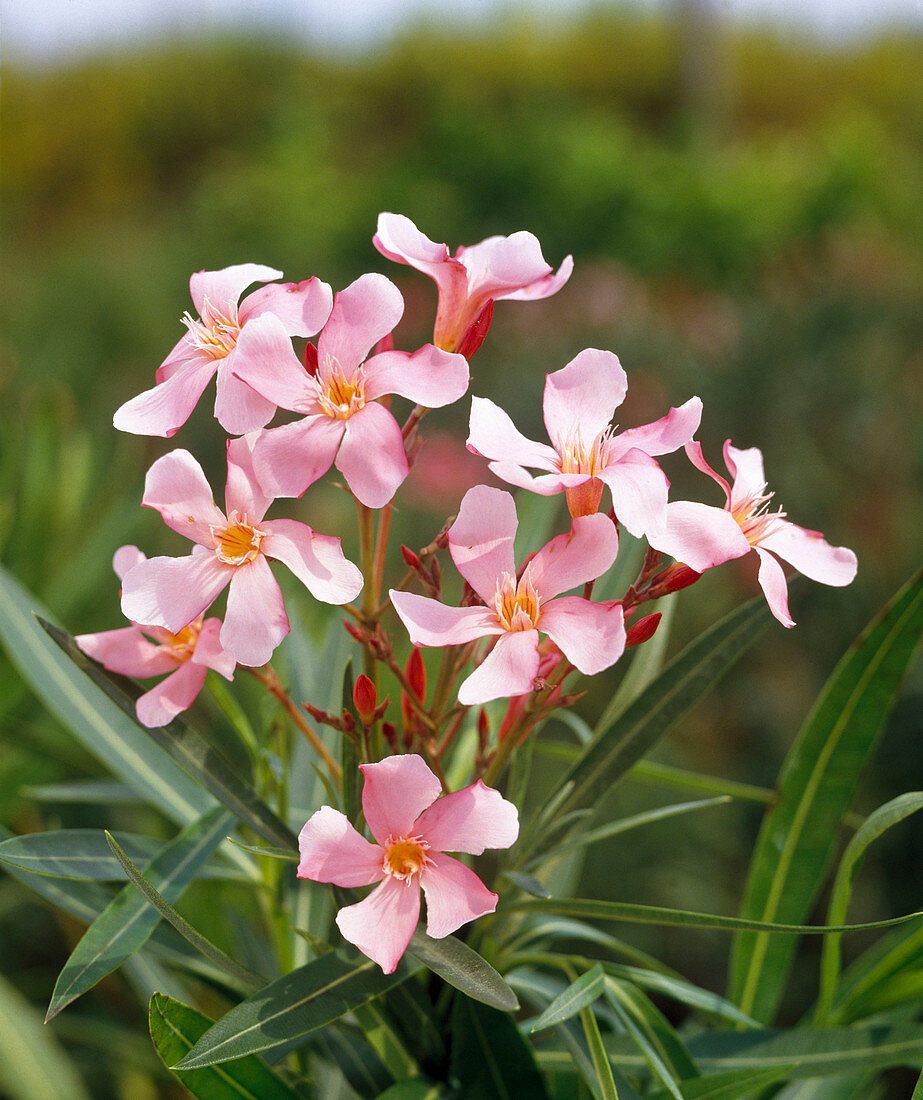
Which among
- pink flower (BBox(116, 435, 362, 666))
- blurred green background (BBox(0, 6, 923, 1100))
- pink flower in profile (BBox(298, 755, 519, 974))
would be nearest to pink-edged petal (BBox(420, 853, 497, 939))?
pink flower in profile (BBox(298, 755, 519, 974))

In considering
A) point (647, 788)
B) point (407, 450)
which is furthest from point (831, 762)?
point (647, 788)

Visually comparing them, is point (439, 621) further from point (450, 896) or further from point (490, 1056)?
point (490, 1056)

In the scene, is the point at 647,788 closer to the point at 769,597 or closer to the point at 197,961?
the point at 197,961

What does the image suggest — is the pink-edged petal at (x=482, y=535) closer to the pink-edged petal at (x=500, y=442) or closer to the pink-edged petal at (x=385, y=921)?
the pink-edged petal at (x=500, y=442)

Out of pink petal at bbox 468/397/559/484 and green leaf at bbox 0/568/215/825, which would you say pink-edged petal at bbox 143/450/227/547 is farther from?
green leaf at bbox 0/568/215/825

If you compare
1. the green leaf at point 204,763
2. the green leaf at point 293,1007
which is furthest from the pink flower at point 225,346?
the green leaf at point 293,1007
